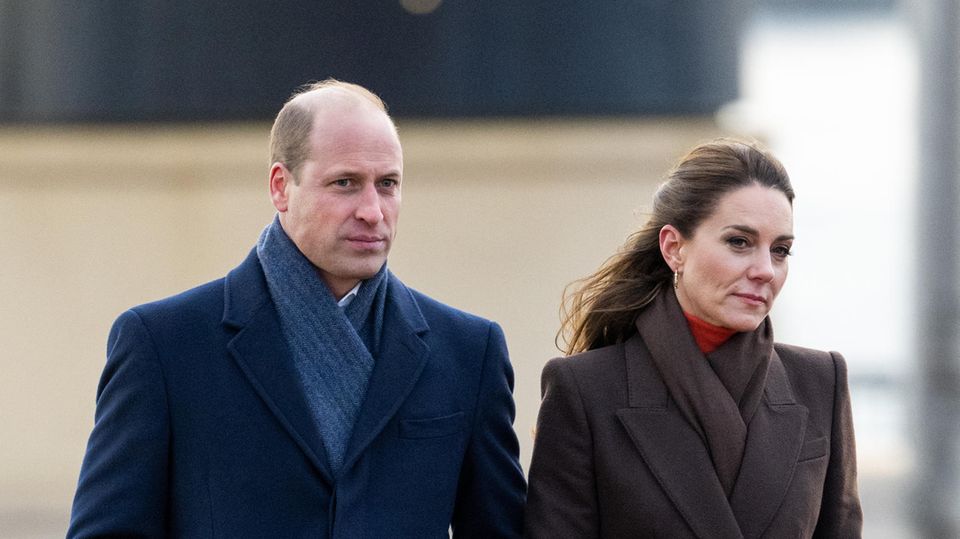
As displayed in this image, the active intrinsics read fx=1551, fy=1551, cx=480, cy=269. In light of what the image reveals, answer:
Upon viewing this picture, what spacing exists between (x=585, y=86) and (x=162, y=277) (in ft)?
6.14

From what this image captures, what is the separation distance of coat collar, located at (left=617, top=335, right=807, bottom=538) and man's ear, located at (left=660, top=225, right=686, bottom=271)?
0.23 m

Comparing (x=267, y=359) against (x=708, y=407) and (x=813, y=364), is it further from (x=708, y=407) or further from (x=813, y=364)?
(x=813, y=364)

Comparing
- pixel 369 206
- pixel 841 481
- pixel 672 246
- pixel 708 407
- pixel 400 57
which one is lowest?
pixel 841 481

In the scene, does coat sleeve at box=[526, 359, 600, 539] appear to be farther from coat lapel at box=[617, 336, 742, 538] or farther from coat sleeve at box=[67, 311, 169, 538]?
coat sleeve at box=[67, 311, 169, 538]

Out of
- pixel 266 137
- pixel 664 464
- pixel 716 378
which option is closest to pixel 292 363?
pixel 664 464

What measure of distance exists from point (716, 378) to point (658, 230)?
0.42 m

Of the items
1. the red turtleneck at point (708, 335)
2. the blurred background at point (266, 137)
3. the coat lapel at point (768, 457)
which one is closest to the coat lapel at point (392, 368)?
the red turtleneck at point (708, 335)

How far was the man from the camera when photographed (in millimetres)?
3199

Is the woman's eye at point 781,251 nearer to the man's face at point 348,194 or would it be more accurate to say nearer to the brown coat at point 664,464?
the brown coat at point 664,464

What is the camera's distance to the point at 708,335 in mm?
3568

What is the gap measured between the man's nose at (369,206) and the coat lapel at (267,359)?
0.33 meters

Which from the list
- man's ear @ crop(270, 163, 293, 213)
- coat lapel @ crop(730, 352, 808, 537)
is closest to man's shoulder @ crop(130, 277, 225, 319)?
man's ear @ crop(270, 163, 293, 213)

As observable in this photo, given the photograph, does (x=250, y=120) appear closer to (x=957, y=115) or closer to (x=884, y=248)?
(x=957, y=115)

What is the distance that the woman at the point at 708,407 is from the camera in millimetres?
3424
